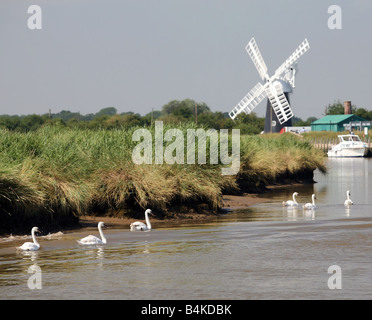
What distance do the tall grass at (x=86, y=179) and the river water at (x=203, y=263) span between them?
0.87m

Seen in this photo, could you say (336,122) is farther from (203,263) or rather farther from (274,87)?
(203,263)

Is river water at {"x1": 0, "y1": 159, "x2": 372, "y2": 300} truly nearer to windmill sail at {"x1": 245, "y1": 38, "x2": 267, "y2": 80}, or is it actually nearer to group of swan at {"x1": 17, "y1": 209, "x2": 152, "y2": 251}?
group of swan at {"x1": 17, "y1": 209, "x2": 152, "y2": 251}

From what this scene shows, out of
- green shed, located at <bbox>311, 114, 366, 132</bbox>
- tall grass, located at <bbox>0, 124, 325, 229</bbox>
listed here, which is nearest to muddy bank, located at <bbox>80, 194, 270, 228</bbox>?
tall grass, located at <bbox>0, 124, 325, 229</bbox>

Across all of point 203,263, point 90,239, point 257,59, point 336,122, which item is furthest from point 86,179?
point 336,122

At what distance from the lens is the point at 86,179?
20031mm

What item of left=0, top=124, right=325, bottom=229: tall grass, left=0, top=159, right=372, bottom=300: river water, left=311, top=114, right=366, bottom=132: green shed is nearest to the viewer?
left=0, top=159, right=372, bottom=300: river water

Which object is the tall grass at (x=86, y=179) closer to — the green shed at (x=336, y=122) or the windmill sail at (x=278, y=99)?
A: the windmill sail at (x=278, y=99)

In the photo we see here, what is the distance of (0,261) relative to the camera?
14.2 meters

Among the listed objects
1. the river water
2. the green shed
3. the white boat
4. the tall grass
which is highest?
the green shed

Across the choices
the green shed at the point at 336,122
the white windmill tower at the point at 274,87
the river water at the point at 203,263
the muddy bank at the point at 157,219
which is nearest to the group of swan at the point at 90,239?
the river water at the point at 203,263

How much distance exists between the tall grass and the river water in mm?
870

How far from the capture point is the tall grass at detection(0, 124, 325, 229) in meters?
17.2

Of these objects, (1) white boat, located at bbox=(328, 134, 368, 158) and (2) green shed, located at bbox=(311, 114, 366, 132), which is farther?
(2) green shed, located at bbox=(311, 114, 366, 132)
